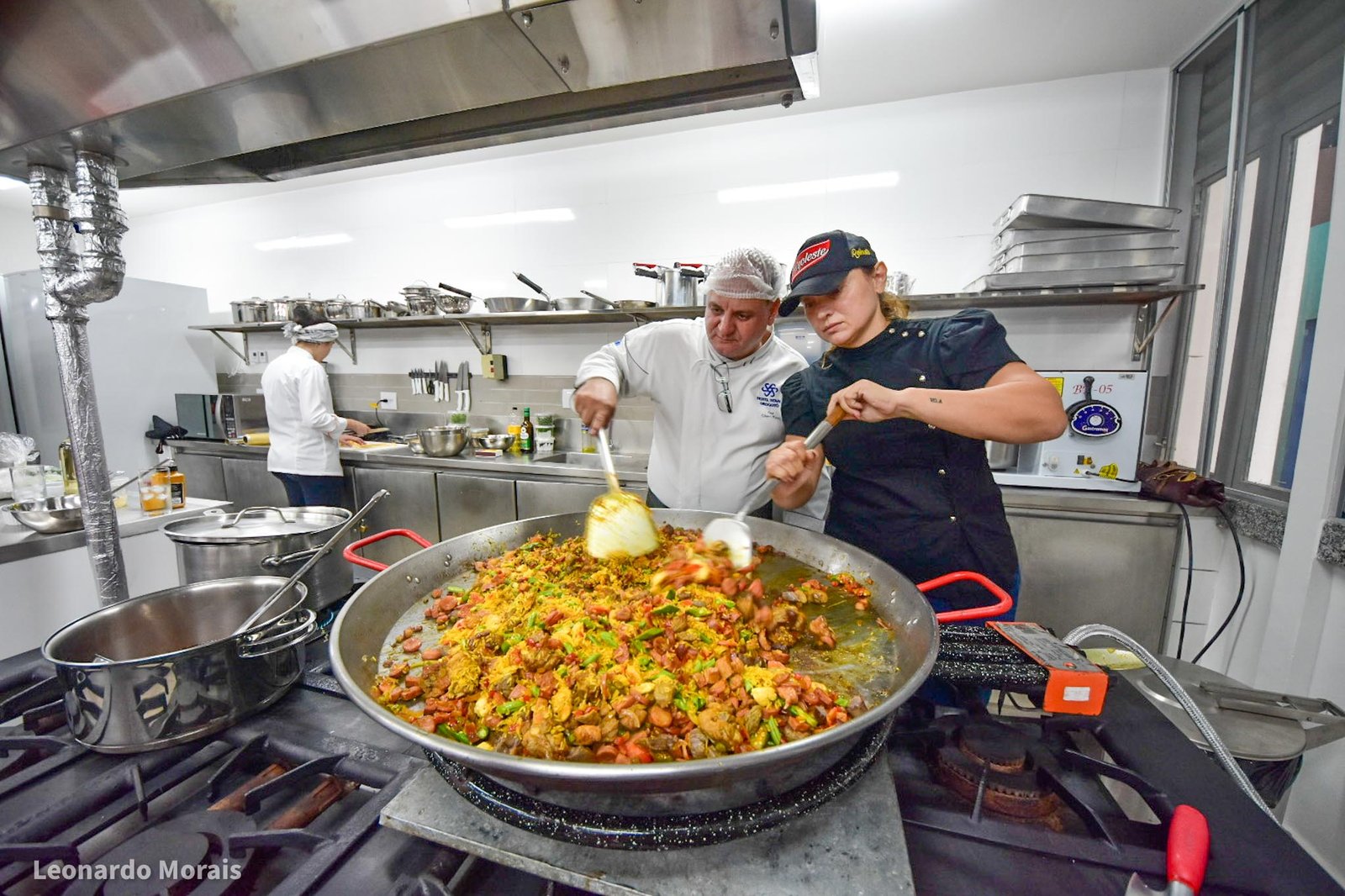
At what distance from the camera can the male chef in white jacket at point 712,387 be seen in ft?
→ 6.97

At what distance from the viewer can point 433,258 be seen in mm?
4973

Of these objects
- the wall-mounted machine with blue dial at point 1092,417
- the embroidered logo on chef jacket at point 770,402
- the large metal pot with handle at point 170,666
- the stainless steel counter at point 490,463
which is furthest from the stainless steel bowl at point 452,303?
the wall-mounted machine with blue dial at point 1092,417

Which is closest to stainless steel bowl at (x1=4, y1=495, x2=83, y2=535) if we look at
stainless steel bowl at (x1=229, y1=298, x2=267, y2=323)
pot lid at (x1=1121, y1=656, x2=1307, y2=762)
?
stainless steel bowl at (x1=229, y1=298, x2=267, y2=323)

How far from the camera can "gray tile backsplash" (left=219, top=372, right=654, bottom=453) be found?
448 cm

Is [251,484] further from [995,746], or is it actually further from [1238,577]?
[1238,577]

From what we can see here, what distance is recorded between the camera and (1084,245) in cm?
290

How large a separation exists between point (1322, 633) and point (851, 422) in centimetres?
195

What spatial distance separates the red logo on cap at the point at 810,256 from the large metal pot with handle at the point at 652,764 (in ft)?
2.69

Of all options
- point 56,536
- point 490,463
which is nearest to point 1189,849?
point 56,536

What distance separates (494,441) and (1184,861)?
4605 millimetres

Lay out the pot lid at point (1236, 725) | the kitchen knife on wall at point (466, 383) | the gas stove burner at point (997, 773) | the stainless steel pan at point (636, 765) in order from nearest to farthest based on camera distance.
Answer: the stainless steel pan at point (636, 765) < the gas stove burner at point (997, 773) < the pot lid at point (1236, 725) < the kitchen knife on wall at point (466, 383)

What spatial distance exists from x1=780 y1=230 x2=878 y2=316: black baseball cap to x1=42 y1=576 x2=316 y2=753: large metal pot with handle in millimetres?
1533

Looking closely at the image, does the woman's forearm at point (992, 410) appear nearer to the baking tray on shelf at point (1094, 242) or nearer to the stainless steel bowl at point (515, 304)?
the baking tray on shelf at point (1094, 242)

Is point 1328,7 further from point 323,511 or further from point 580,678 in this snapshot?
point 323,511
